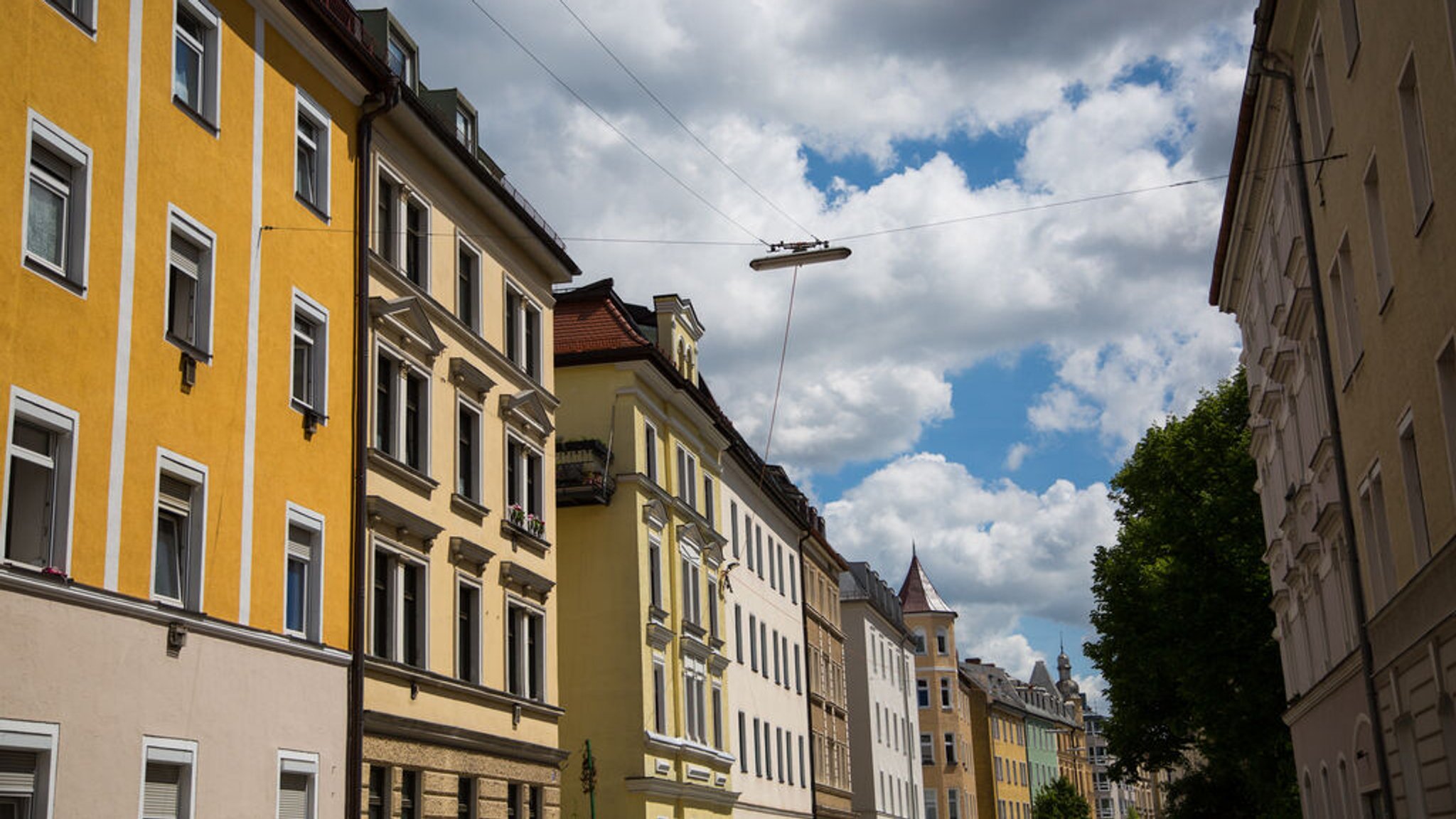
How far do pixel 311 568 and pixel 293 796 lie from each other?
291cm

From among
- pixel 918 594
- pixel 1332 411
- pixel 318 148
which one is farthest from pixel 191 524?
pixel 918 594

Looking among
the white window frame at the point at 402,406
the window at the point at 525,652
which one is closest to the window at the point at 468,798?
the window at the point at 525,652

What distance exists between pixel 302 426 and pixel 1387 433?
13791 millimetres

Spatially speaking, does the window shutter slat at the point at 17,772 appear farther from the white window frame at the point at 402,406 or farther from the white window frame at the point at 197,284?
the white window frame at the point at 402,406

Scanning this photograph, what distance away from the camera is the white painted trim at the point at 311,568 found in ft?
63.6

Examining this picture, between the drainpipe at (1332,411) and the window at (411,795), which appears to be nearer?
the drainpipe at (1332,411)

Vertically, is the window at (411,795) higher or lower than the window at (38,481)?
lower

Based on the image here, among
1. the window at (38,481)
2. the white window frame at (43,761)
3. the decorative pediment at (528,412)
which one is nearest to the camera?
the white window frame at (43,761)

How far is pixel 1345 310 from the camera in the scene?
22062 mm

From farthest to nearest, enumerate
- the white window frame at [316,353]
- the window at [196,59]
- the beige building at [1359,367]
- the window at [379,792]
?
the window at [379,792]
the white window frame at [316,353]
the window at [196,59]
the beige building at [1359,367]

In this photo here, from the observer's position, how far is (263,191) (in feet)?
64.3

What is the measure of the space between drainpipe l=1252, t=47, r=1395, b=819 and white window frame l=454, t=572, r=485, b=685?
13451mm

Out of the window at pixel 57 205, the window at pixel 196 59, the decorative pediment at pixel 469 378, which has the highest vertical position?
the window at pixel 196 59

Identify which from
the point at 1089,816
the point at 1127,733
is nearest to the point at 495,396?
the point at 1127,733
